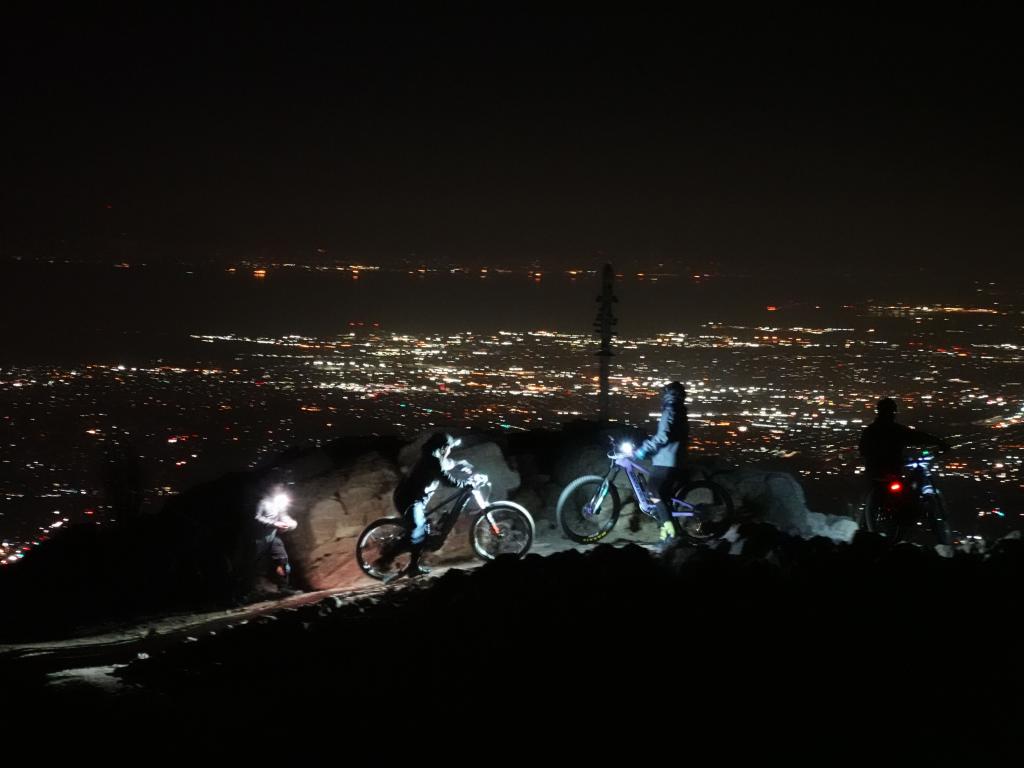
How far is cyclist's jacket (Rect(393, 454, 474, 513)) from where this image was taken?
417 inches

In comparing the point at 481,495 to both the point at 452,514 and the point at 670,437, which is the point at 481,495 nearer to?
the point at 452,514

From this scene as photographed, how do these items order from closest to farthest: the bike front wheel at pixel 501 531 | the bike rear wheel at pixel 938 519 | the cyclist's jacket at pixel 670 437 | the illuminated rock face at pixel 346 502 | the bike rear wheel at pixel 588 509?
the bike rear wheel at pixel 938 519 → the cyclist's jacket at pixel 670 437 → the bike front wheel at pixel 501 531 → the bike rear wheel at pixel 588 509 → the illuminated rock face at pixel 346 502

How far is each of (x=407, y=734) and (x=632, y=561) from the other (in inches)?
99.9

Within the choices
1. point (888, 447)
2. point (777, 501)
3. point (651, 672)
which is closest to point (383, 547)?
point (777, 501)

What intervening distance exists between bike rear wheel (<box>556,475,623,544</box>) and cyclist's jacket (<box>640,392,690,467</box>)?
2.57 feet

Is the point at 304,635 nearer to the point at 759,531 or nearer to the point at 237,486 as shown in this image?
the point at 759,531

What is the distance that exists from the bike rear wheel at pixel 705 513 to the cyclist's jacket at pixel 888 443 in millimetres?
1690

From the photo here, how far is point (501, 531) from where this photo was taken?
434 inches

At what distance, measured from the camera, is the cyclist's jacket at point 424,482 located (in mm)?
10602

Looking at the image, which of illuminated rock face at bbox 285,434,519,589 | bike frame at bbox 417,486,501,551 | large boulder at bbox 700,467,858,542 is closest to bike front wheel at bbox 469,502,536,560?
bike frame at bbox 417,486,501,551

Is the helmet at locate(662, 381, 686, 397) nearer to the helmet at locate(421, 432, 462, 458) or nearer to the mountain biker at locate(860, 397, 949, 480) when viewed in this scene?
the mountain biker at locate(860, 397, 949, 480)

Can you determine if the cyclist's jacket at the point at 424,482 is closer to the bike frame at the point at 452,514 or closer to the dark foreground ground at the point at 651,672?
the bike frame at the point at 452,514

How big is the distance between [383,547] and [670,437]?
3641 millimetres

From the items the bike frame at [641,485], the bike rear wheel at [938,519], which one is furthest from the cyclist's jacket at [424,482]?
the bike rear wheel at [938,519]
